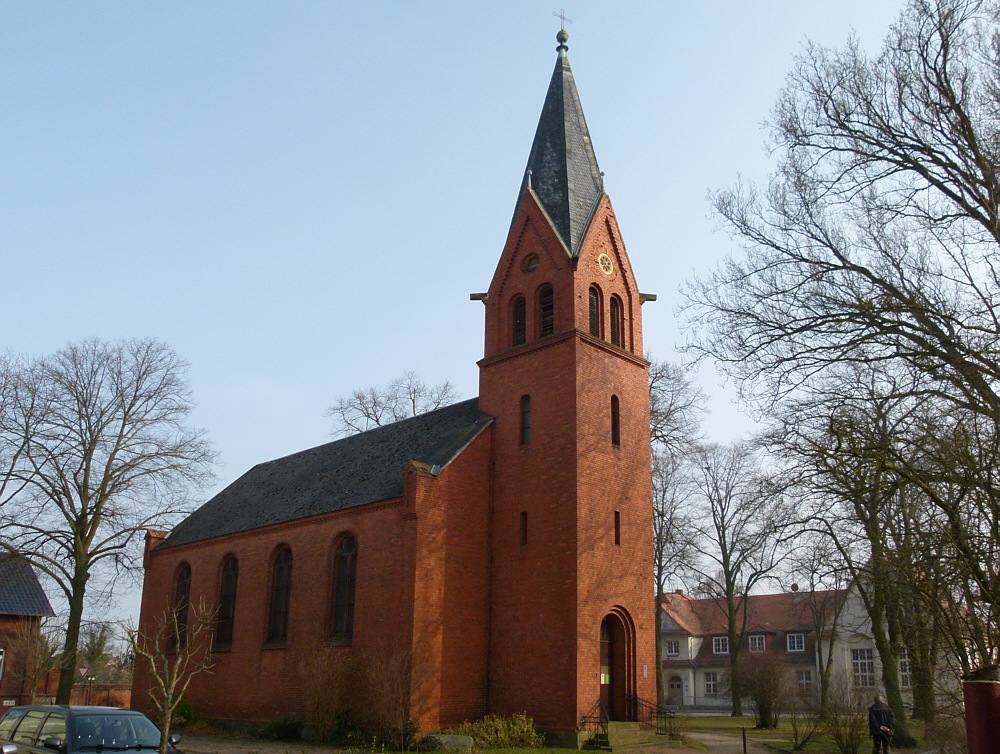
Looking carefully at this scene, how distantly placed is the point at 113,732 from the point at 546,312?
737 inches

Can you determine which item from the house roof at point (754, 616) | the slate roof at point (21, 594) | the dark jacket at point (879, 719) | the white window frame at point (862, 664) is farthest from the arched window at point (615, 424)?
the house roof at point (754, 616)

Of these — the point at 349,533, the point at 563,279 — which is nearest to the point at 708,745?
the point at 349,533

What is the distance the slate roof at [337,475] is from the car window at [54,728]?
13578 millimetres

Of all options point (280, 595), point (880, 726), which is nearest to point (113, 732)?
point (880, 726)

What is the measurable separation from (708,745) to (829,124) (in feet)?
64.3

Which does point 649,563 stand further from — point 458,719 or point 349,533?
point 349,533

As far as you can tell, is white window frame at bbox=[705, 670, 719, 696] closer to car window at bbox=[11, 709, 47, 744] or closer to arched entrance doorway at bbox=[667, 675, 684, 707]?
arched entrance doorway at bbox=[667, 675, 684, 707]

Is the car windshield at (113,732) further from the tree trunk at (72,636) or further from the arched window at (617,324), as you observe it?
the tree trunk at (72,636)

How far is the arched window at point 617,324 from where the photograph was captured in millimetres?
28531

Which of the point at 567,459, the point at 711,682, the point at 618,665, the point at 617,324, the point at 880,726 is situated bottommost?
the point at 711,682

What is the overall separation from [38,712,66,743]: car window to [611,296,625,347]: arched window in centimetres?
1987

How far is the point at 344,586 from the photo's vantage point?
2764 centimetres

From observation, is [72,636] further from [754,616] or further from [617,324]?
[754,616]

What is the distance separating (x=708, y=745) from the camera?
2589 cm
